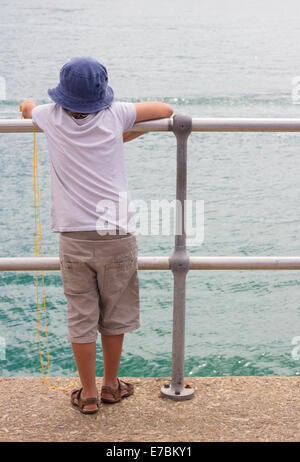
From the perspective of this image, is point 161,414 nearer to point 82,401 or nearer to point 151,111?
point 82,401

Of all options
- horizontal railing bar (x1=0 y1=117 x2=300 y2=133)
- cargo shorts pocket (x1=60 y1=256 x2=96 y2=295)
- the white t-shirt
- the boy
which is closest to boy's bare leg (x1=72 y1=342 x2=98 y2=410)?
the boy

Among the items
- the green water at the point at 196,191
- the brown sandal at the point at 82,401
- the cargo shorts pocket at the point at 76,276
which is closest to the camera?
the cargo shorts pocket at the point at 76,276

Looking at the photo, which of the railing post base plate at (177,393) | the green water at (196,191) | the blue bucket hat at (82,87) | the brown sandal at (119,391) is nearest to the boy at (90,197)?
the blue bucket hat at (82,87)

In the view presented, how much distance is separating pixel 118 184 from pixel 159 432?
0.82 meters

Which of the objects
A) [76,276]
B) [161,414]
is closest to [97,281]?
[76,276]

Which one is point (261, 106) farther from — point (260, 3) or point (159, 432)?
point (260, 3)

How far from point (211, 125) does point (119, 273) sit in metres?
0.57

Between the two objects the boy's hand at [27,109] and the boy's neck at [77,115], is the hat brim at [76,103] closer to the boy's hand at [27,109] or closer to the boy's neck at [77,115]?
the boy's neck at [77,115]

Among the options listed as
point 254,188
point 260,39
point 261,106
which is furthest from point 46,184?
point 260,39

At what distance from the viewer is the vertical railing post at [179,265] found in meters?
2.35

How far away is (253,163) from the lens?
17.3 meters

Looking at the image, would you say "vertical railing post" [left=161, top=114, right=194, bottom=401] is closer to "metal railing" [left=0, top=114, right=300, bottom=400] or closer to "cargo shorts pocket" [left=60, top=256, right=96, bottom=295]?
"metal railing" [left=0, top=114, right=300, bottom=400]

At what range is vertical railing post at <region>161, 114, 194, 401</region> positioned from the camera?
2352 millimetres

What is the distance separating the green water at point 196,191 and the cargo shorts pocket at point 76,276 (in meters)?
4.73
